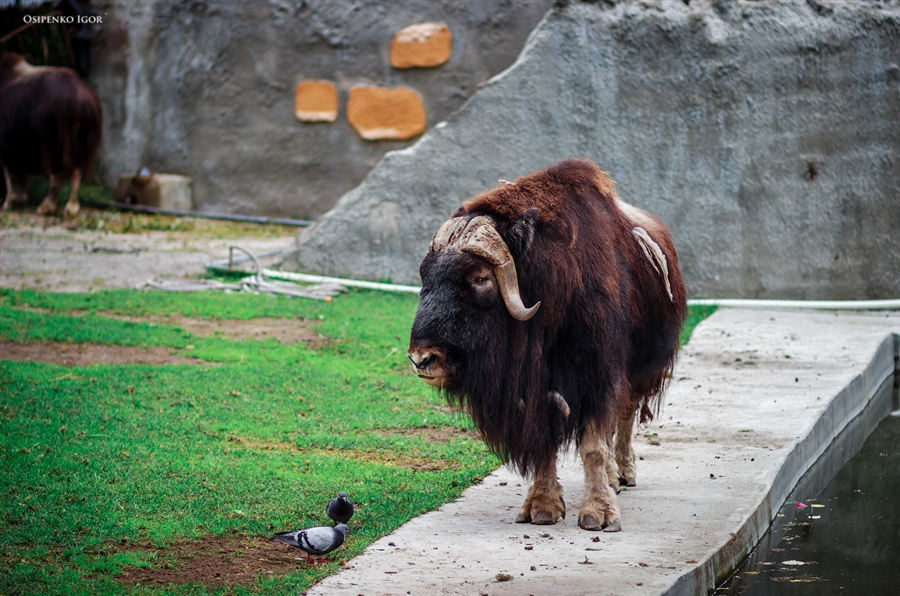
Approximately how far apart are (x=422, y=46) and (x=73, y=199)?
600 cm

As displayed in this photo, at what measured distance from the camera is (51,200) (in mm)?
15891

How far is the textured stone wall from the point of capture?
16.9m

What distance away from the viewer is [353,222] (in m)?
11.9

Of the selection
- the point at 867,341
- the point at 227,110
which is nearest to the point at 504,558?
the point at 867,341

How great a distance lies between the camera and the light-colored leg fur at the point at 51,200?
51.7ft

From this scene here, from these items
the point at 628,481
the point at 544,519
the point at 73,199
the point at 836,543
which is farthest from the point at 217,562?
the point at 73,199

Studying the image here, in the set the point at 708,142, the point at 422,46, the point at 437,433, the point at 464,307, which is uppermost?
the point at 422,46

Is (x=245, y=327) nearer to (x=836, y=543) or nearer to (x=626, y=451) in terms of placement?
(x=626, y=451)

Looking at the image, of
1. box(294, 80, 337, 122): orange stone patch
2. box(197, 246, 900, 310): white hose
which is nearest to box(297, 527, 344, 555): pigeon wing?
box(197, 246, 900, 310): white hose

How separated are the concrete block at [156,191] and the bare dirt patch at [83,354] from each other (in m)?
8.61

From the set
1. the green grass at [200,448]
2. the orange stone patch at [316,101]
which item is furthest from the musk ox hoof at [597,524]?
the orange stone patch at [316,101]

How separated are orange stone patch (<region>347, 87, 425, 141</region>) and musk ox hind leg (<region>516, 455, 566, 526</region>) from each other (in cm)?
1249

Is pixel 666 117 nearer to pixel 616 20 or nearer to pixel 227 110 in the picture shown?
pixel 616 20

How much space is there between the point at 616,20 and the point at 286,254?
4632 mm
